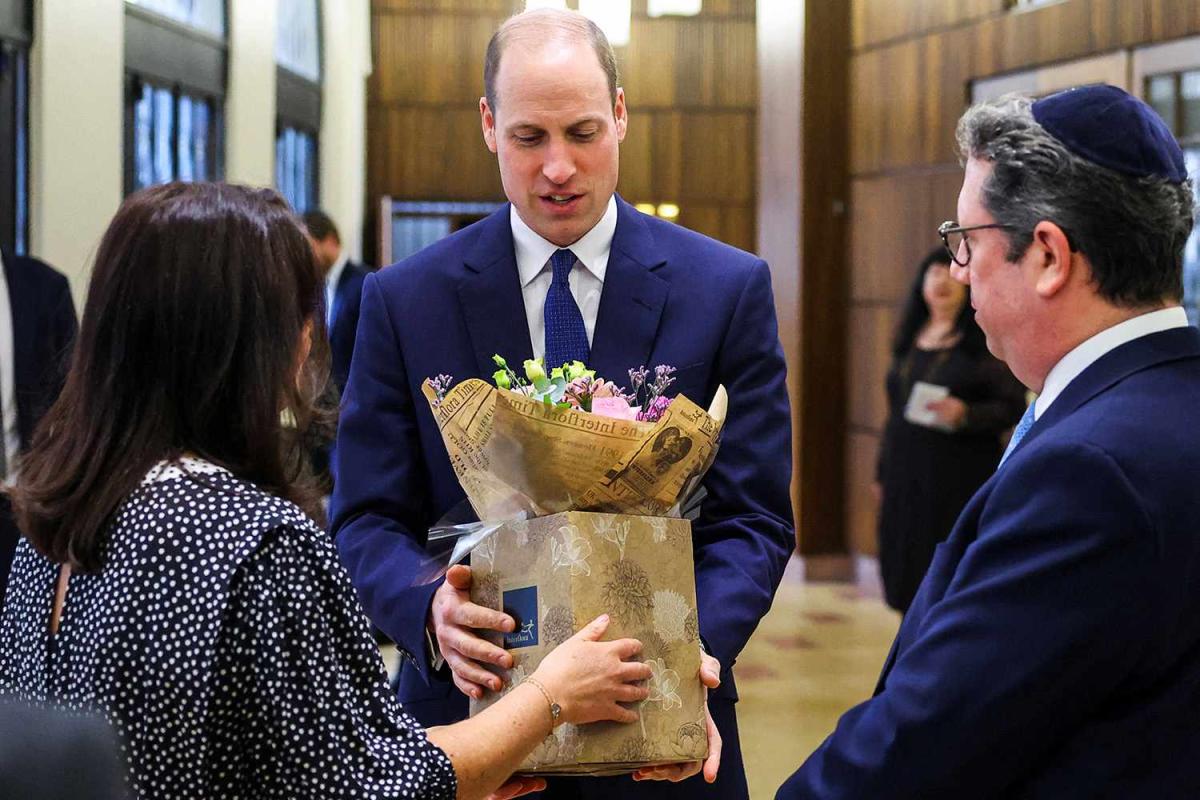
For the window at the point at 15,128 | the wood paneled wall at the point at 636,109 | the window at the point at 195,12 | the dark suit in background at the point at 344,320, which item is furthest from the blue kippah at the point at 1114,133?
the wood paneled wall at the point at 636,109

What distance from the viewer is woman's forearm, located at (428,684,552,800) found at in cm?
153

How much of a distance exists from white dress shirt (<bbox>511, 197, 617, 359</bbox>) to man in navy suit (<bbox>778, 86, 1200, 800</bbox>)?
24.0 inches

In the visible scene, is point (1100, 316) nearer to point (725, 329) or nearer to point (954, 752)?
point (954, 752)

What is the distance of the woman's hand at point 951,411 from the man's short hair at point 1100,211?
3.82m

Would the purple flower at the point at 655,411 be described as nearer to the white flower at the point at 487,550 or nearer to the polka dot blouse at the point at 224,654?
the white flower at the point at 487,550

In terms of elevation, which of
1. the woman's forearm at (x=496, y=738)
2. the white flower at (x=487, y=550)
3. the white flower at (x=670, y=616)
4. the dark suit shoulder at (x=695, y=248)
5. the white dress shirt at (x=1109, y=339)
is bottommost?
the woman's forearm at (x=496, y=738)

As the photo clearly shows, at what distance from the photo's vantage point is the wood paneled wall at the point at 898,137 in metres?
7.12

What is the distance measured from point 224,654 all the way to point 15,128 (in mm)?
4946

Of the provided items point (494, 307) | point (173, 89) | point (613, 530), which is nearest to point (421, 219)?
point (173, 89)

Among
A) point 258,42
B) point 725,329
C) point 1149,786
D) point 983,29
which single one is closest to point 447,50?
point 258,42

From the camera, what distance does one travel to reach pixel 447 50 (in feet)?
42.1

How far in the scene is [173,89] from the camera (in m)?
7.54

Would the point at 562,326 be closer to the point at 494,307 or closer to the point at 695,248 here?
the point at 494,307

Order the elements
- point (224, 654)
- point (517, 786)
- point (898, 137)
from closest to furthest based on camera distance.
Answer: point (224, 654) → point (517, 786) → point (898, 137)
